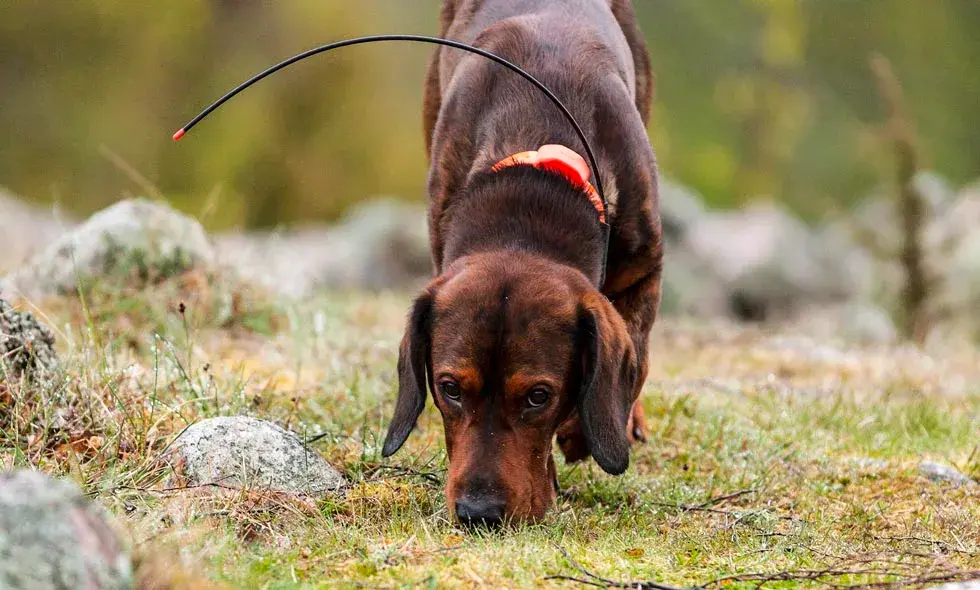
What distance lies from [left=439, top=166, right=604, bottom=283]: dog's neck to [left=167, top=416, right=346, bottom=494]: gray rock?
2.82 feet

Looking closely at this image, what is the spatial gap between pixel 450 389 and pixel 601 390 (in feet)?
1.55

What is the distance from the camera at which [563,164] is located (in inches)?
160

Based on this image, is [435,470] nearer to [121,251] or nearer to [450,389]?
[450,389]

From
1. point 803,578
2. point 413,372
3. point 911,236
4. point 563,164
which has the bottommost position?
point 911,236

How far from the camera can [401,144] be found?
3325 cm

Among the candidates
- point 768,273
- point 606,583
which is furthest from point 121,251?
point 768,273

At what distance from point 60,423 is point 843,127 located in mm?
33227

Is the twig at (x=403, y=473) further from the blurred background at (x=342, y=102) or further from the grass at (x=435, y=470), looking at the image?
the blurred background at (x=342, y=102)

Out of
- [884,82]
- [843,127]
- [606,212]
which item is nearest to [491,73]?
[606,212]

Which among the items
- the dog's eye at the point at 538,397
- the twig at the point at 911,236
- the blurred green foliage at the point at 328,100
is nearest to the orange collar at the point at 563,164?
the dog's eye at the point at 538,397

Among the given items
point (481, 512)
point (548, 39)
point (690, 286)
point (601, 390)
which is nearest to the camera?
point (481, 512)

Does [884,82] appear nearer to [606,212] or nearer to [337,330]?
[337,330]

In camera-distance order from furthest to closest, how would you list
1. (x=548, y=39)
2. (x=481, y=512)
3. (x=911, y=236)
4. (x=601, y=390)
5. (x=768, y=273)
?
(x=768, y=273), (x=911, y=236), (x=548, y=39), (x=601, y=390), (x=481, y=512)

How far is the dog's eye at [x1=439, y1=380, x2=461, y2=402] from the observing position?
3527 millimetres
